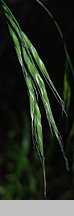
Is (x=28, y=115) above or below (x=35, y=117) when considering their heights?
below

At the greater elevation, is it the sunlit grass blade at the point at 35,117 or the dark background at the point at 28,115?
the sunlit grass blade at the point at 35,117

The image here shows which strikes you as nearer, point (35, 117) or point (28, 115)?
point (35, 117)

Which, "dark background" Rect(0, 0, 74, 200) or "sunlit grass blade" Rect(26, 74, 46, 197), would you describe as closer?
"sunlit grass blade" Rect(26, 74, 46, 197)

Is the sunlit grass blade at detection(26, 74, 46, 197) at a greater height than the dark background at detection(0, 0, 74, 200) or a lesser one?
greater

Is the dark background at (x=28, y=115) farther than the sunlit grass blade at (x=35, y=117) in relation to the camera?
Yes

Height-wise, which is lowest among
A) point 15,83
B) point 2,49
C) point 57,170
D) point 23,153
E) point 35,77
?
point 57,170

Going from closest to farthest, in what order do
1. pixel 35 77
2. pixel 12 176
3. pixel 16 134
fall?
pixel 35 77 < pixel 12 176 < pixel 16 134

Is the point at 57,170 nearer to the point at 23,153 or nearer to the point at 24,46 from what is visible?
the point at 23,153

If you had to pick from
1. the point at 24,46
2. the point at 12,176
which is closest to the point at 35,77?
the point at 24,46
